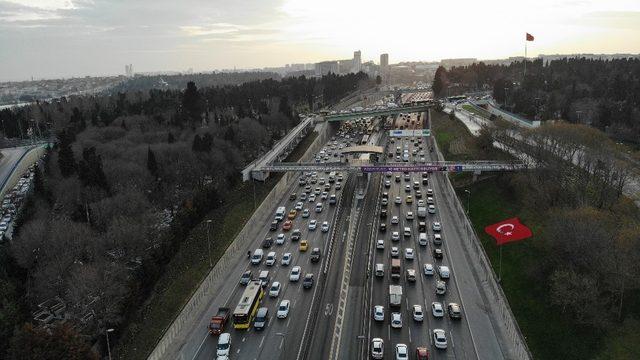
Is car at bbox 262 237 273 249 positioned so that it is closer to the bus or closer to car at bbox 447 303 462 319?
the bus

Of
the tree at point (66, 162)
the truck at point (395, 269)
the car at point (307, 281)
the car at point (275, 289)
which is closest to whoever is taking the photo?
the car at point (275, 289)

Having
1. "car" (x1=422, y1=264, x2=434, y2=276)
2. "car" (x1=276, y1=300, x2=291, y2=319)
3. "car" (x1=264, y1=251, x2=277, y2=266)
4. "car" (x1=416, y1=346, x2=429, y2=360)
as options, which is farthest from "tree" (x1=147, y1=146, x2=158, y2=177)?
→ "car" (x1=416, y1=346, x2=429, y2=360)

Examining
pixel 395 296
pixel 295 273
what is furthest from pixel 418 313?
pixel 295 273

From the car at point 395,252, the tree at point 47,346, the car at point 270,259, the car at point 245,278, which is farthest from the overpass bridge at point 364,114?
the tree at point 47,346

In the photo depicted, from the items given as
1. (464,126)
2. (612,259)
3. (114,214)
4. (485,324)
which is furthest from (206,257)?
(464,126)

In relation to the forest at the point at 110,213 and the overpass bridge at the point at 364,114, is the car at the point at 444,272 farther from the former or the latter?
the overpass bridge at the point at 364,114

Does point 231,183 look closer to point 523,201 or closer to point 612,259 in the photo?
point 523,201
